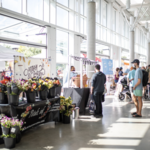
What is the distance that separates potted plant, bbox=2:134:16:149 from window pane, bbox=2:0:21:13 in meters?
6.06

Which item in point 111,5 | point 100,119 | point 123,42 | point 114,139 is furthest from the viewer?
point 123,42

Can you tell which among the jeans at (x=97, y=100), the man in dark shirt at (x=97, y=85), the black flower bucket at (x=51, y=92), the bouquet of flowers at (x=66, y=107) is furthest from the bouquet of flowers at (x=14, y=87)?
the jeans at (x=97, y=100)

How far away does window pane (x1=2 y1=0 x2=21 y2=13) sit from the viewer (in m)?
7.69

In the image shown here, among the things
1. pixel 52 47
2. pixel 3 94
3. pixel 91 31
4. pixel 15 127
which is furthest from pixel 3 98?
pixel 91 31

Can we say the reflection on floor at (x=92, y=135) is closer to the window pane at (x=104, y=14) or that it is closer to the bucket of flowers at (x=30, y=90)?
the bucket of flowers at (x=30, y=90)

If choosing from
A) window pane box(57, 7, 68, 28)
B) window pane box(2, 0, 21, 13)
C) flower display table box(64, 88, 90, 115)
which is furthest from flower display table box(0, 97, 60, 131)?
window pane box(57, 7, 68, 28)

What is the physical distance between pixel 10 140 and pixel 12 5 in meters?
6.44

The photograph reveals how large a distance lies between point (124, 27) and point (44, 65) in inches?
630

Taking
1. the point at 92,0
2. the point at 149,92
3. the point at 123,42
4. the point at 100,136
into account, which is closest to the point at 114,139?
the point at 100,136

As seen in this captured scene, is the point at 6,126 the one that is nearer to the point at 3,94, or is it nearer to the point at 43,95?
the point at 3,94

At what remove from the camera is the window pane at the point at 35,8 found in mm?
8898

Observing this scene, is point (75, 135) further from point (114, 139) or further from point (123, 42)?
point (123, 42)

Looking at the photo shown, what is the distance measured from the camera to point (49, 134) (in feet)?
12.5

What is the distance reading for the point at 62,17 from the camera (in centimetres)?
1108
